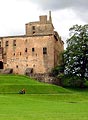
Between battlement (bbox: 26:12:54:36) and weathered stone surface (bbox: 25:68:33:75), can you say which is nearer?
weathered stone surface (bbox: 25:68:33:75)

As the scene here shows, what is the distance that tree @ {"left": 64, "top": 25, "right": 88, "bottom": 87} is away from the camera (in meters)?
87.9

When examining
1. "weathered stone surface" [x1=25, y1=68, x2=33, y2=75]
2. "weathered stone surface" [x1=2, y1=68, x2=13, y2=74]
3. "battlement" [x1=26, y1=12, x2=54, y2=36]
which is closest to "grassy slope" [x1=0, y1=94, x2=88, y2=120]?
"weathered stone surface" [x1=25, y1=68, x2=33, y2=75]

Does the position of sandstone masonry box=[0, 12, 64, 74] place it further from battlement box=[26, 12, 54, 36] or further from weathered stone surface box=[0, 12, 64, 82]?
battlement box=[26, 12, 54, 36]

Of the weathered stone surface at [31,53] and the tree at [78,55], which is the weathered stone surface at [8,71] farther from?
the tree at [78,55]

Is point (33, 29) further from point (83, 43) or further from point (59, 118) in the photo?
point (59, 118)

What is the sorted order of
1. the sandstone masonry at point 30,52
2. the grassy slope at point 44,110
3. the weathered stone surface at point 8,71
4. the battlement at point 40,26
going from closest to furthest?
1. the grassy slope at point 44,110
2. the sandstone masonry at point 30,52
3. the weathered stone surface at point 8,71
4. the battlement at point 40,26

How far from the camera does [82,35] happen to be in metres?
89.9

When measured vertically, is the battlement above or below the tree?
above

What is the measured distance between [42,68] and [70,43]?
1135cm

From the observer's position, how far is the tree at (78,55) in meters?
87.9

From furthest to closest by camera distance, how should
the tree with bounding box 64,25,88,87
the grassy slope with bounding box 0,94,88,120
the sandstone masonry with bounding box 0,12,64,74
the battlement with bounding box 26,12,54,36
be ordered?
the battlement with bounding box 26,12,54,36 → the sandstone masonry with bounding box 0,12,64,74 → the tree with bounding box 64,25,88,87 → the grassy slope with bounding box 0,94,88,120

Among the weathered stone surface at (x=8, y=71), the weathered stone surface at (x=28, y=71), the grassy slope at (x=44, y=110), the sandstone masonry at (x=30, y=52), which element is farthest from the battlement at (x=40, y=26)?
the grassy slope at (x=44, y=110)

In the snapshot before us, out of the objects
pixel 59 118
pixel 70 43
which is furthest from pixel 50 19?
pixel 59 118

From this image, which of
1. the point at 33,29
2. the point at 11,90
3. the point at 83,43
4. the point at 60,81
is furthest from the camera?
the point at 33,29
